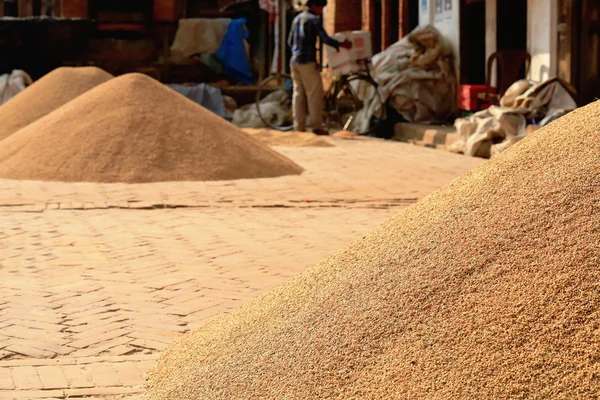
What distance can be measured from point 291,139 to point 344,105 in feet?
8.79

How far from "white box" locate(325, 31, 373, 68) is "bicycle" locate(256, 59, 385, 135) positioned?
0.15 m

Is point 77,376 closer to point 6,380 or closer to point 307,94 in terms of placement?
point 6,380

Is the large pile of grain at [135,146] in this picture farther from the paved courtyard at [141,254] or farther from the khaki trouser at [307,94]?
the khaki trouser at [307,94]

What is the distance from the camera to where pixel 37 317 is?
4.27m

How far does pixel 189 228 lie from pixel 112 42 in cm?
1583

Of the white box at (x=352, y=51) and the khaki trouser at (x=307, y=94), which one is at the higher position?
the white box at (x=352, y=51)

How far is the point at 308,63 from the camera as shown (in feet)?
45.9

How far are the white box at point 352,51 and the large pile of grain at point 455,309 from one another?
11.3 m

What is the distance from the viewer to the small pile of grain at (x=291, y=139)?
42.5ft

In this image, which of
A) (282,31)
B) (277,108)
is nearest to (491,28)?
(277,108)

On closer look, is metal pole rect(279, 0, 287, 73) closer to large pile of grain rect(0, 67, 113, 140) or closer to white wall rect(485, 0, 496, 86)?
white wall rect(485, 0, 496, 86)

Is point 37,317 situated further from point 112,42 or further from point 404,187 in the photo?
point 112,42

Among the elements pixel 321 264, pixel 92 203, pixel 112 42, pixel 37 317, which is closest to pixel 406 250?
pixel 321 264

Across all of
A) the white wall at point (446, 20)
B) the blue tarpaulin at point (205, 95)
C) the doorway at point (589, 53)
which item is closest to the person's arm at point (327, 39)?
the white wall at point (446, 20)
